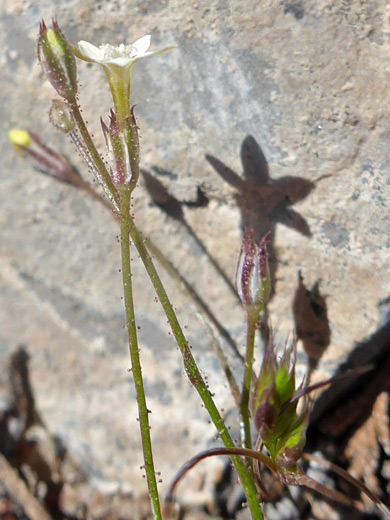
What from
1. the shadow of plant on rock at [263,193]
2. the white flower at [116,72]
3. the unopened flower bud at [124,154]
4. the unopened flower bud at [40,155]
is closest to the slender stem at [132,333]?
the unopened flower bud at [124,154]

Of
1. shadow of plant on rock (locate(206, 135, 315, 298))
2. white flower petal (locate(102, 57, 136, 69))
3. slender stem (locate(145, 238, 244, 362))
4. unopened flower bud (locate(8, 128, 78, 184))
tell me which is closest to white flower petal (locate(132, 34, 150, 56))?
white flower petal (locate(102, 57, 136, 69))

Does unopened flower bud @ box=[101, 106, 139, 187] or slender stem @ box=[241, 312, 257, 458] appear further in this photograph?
slender stem @ box=[241, 312, 257, 458]

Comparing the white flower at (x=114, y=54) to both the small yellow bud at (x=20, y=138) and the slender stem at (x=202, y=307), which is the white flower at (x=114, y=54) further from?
the slender stem at (x=202, y=307)

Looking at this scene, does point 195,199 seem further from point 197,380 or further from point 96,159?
point 197,380

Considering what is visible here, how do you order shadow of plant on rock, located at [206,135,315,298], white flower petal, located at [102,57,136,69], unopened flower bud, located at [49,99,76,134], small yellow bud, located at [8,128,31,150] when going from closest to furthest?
white flower petal, located at [102,57,136,69] → unopened flower bud, located at [49,99,76,134] → shadow of plant on rock, located at [206,135,315,298] → small yellow bud, located at [8,128,31,150]

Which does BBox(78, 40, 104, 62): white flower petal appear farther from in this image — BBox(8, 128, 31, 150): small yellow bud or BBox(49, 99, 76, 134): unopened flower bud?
BBox(8, 128, 31, 150): small yellow bud

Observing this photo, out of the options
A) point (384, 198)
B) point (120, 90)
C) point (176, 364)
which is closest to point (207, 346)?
point (176, 364)
